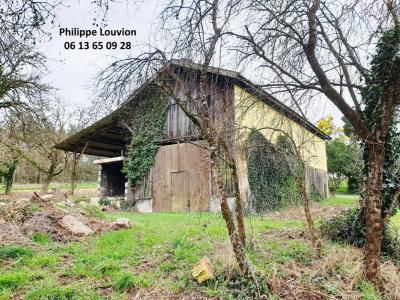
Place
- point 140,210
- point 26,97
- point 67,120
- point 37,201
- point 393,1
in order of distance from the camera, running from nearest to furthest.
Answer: point 393,1 < point 37,201 < point 26,97 < point 140,210 < point 67,120

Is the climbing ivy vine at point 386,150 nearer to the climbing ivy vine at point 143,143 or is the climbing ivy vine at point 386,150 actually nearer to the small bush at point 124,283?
the small bush at point 124,283

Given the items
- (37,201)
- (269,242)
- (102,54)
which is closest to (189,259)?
(269,242)

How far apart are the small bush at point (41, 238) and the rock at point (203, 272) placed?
3765 mm

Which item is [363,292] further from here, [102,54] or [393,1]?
[102,54]

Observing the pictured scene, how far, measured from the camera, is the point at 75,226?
8.27 metres

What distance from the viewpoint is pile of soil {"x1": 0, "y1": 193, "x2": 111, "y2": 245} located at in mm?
7449

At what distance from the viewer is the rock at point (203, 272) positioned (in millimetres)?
5094

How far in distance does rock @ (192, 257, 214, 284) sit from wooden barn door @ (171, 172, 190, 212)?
31.4ft

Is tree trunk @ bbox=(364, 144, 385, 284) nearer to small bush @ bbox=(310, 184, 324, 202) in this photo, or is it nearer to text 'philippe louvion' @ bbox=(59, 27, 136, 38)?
text 'philippe louvion' @ bbox=(59, 27, 136, 38)

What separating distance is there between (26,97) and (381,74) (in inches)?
527

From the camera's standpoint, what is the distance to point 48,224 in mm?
8070

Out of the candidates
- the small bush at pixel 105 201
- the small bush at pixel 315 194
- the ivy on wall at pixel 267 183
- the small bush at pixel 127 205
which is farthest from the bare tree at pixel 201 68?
the small bush at pixel 315 194

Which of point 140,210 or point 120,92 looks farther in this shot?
point 140,210

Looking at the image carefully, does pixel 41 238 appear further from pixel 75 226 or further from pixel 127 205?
pixel 127 205
